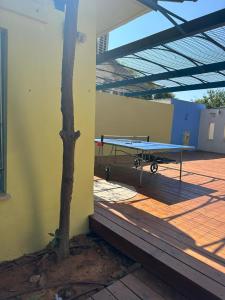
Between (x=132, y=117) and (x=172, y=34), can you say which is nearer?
(x=172, y=34)

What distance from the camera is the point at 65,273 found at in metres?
2.51

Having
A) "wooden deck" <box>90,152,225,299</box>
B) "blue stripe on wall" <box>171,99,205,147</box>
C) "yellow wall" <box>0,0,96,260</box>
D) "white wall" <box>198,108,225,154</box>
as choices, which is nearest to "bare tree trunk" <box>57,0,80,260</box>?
"yellow wall" <box>0,0,96,260</box>

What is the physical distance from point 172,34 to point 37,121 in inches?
123

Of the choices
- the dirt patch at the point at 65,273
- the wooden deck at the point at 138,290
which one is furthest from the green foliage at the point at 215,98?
the wooden deck at the point at 138,290

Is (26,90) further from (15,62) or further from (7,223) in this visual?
(7,223)

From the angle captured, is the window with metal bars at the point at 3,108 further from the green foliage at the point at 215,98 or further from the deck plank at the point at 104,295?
the green foliage at the point at 215,98

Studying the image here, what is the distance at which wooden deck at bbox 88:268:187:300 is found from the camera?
220 centimetres

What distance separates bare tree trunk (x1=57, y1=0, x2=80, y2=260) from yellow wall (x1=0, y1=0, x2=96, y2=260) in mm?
301

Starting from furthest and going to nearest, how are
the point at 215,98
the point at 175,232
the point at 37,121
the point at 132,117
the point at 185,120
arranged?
the point at 215,98 < the point at 185,120 < the point at 132,117 < the point at 175,232 < the point at 37,121

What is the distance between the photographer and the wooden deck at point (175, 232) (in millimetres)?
2195

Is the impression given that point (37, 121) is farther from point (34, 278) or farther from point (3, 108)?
point (34, 278)

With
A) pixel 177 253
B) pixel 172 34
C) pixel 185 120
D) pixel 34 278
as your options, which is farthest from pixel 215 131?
pixel 34 278

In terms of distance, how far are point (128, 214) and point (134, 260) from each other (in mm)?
925

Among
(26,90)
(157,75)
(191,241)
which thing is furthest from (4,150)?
(157,75)
